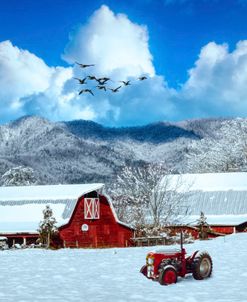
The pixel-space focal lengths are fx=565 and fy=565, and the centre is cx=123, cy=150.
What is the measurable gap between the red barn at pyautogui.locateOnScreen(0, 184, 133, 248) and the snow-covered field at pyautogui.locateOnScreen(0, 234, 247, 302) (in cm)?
Result: 1975

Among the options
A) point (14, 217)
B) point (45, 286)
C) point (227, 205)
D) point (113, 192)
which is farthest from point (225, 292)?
point (113, 192)

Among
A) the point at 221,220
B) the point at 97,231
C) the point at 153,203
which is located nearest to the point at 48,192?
the point at 97,231

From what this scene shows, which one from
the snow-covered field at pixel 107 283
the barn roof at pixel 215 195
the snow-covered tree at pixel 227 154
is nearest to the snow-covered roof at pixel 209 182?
the barn roof at pixel 215 195

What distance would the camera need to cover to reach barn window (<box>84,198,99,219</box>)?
45.1 m

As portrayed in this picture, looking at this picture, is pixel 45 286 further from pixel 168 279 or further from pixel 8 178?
pixel 8 178

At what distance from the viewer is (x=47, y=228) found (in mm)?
39469

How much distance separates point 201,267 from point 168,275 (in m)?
1.44

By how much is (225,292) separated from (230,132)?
70687 mm

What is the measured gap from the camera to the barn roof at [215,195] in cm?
5506

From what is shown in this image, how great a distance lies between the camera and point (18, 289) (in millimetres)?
14516

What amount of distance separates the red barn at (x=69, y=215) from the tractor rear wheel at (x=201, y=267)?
84.6ft

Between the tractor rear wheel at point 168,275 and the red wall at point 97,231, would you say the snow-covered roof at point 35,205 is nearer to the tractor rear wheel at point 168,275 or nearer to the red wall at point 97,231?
the red wall at point 97,231

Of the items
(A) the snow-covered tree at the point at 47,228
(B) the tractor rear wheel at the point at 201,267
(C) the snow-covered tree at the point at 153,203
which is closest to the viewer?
(B) the tractor rear wheel at the point at 201,267

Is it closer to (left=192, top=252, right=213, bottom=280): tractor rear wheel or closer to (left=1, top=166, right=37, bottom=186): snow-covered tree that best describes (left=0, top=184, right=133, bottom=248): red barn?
(left=192, top=252, right=213, bottom=280): tractor rear wheel
